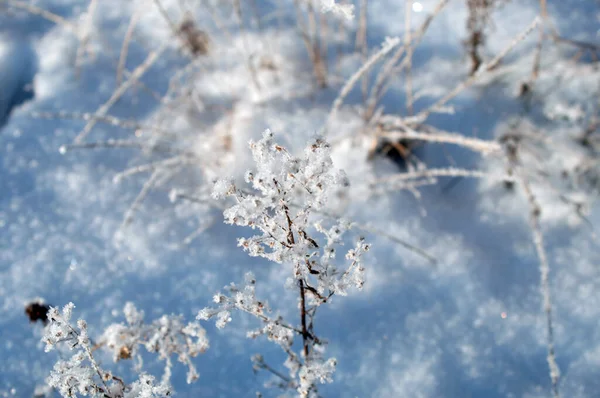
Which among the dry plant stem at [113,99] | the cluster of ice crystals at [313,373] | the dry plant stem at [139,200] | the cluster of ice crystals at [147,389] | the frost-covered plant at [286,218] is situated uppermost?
the dry plant stem at [113,99]

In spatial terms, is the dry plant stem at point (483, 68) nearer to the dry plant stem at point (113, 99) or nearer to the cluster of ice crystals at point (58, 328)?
the dry plant stem at point (113, 99)

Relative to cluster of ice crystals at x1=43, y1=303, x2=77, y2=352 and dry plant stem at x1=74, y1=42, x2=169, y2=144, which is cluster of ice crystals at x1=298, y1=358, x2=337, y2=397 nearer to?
cluster of ice crystals at x1=43, y1=303, x2=77, y2=352

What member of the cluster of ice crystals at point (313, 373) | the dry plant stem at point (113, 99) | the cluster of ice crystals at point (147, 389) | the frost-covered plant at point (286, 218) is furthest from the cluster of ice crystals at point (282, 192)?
the dry plant stem at point (113, 99)

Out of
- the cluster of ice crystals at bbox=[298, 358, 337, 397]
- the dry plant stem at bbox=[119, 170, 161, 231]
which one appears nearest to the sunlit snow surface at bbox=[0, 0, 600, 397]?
the dry plant stem at bbox=[119, 170, 161, 231]

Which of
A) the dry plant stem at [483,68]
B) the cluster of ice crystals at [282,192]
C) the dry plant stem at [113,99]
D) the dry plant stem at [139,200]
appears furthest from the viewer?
the dry plant stem at [113,99]

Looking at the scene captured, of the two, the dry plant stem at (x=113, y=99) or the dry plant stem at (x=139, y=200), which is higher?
the dry plant stem at (x=113, y=99)

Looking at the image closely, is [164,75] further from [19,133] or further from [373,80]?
[373,80]

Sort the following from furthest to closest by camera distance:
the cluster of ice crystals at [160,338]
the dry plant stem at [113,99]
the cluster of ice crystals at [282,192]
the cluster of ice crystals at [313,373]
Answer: the dry plant stem at [113,99] < the cluster of ice crystals at [160,338] < the cluster of ice crystals at [313,373] < the cluster of ice crystals at [282,192]
